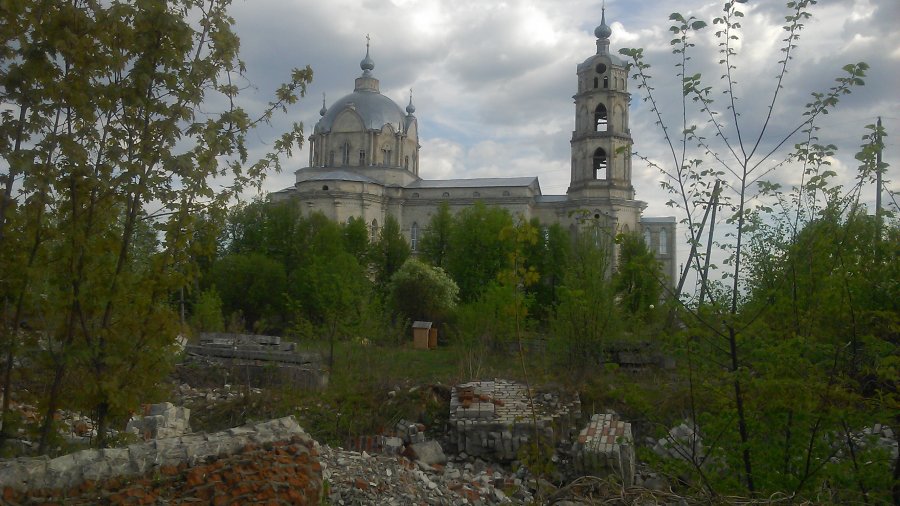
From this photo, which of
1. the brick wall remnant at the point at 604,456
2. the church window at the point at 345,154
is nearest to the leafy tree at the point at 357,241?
the church window at the point at 345,154

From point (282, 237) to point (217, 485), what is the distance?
29282 mm

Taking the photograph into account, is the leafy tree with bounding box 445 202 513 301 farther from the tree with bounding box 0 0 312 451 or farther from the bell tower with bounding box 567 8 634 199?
the tree with bounding box 0 0 312 451

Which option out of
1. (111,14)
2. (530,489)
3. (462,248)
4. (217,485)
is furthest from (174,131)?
(462,248)

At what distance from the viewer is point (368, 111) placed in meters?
46.0

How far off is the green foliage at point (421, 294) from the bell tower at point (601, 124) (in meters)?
15.2

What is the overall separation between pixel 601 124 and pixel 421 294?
1791 cm

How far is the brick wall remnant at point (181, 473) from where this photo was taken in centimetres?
485

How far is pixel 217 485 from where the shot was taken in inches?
213

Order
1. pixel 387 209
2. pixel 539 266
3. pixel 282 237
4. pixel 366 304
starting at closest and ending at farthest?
1. pixel 366 304
2. pixel 539 266
3. pixel 282 237
4. pixel 387 209

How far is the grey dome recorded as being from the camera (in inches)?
1797

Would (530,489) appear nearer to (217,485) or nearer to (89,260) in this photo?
(217,485)

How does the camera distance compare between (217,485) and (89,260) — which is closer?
(89,260)

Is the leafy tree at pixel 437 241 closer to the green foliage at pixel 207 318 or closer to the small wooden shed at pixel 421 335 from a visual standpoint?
the small wooden shed at pixel 421 335

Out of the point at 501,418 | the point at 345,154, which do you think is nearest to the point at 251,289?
the point at 345,154
